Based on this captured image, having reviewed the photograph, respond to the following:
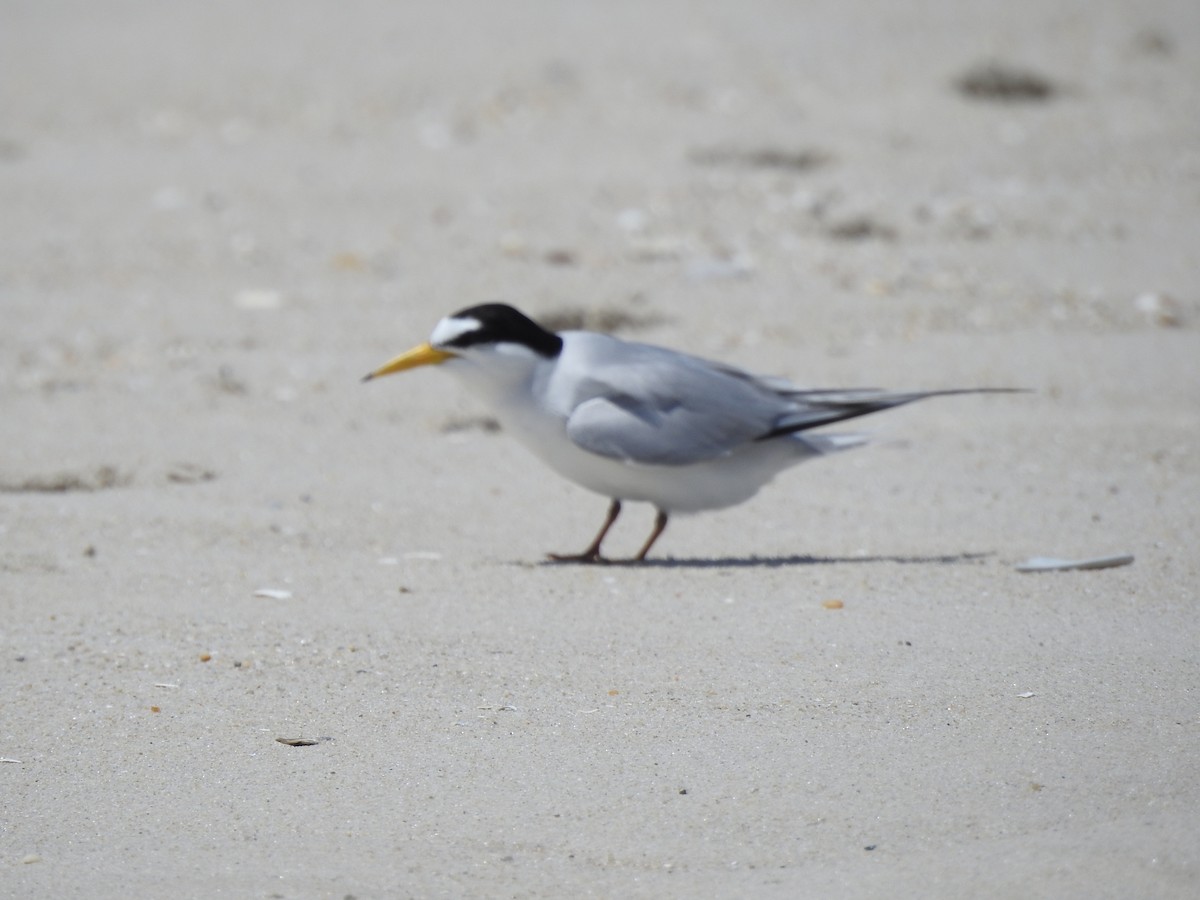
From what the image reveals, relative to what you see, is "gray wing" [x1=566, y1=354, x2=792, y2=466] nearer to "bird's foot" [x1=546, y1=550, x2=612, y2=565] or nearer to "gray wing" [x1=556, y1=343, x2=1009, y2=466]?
"gray wing" [x1=556, y1=343, x2=1009, y2=466]

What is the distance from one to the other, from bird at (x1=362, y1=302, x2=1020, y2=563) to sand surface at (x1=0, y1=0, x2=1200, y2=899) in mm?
261

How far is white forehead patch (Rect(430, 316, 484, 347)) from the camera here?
477cm

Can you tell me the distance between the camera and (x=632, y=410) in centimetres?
473

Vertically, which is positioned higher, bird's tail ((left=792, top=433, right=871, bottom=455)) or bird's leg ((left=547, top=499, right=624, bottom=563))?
bird's tail ((left=792, top=433, right=871, bottom=455))

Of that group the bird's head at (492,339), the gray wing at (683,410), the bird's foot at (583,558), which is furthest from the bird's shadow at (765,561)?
the bird's head at (492,339)

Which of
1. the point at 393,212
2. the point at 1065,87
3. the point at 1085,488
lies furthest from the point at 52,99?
the point at 1085,488

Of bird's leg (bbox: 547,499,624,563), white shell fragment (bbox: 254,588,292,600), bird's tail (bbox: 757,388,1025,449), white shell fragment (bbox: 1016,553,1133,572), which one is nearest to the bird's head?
bird's leg (bbox: 547,499,624,563)

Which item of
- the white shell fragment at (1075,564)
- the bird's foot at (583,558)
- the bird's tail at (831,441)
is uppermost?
the bird's tail at (831,441)

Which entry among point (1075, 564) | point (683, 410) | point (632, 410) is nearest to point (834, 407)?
point (683, 410)

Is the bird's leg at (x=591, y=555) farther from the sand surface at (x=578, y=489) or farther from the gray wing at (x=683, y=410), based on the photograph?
the gray wing at (x=683, y=410)

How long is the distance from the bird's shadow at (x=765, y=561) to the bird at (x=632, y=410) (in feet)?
0.14

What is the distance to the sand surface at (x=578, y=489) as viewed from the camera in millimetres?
3092

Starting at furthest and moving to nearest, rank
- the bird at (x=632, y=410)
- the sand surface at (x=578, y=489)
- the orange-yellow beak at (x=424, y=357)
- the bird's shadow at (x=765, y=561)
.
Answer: the orange-yellow beak at (x=424, y=357), the bird at (x=632, y=410), the bird's shadow at (x=765, y=561), the sand surface at (x=578, y=489)

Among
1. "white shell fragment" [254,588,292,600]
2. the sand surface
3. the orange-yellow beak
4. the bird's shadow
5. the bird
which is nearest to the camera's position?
the sand surface
